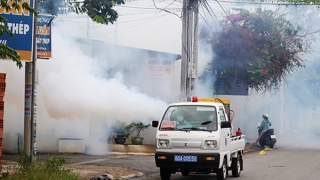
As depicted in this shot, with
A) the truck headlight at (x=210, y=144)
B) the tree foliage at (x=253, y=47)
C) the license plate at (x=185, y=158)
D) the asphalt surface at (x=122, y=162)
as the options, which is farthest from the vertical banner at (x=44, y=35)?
the tree foliage at (x=253, y=47)

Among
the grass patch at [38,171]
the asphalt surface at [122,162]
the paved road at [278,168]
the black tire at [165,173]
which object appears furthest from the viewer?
the asphalt surface at [122,162]

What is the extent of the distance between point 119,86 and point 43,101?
2632mm

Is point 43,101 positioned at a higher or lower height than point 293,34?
lower

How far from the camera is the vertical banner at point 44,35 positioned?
40.0 feet

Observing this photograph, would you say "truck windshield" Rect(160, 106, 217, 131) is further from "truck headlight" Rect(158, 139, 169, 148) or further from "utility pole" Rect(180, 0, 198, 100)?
"utility pole" Rect(180, 0, 198, 100)

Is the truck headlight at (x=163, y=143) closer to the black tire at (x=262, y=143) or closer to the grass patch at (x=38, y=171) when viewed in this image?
the grass patch at (x=38, y=171)

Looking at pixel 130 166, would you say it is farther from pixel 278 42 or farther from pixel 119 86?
pixel 278 42

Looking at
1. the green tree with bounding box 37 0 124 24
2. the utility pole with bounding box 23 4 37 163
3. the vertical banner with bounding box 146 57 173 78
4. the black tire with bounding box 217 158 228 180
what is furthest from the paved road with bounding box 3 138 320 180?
the vertical banner with bounding box 146 57 173 78

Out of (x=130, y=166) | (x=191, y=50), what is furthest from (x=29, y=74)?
(x=191, y=50)

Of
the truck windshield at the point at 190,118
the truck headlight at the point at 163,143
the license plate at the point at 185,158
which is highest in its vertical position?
the truck windshield at the point at 190,118

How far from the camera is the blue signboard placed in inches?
449

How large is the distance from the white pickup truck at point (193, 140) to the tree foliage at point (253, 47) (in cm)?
1277

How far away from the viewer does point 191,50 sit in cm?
1992

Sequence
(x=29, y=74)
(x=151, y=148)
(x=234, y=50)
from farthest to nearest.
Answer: (x=234, y=50) < (x=151, y=148) < (x=29, y=74)
